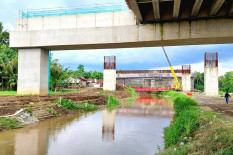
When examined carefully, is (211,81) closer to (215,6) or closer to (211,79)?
(211,79)

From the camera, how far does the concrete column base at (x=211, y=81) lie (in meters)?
30.0

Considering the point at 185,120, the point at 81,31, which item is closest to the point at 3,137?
the point at 185,120

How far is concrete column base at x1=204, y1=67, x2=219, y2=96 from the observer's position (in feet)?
98.4

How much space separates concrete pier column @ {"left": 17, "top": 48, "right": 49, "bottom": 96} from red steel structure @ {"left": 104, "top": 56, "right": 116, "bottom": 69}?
64.4ft

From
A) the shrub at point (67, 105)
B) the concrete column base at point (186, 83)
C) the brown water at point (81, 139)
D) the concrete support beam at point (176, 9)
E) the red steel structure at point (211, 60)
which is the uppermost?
the concrete support beam at point (176, 9)

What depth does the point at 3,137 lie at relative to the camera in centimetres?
909

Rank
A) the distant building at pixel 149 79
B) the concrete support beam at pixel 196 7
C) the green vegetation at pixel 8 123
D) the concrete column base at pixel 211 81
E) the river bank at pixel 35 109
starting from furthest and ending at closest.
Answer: the distant building at pixel 149 79
the concrete column base at pixel 211 81
the concrete support beam at pixel 196 7
the river bank at pixel 35 109
the green vegetation at pixel 8 123

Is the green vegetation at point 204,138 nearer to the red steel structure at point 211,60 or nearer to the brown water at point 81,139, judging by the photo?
the brown water at point 81,139

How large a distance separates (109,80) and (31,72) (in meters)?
19.9

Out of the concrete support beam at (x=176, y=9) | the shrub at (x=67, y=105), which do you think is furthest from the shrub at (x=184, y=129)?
the shrub at (x=67, y=105)

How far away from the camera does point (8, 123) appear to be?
10.6 metres

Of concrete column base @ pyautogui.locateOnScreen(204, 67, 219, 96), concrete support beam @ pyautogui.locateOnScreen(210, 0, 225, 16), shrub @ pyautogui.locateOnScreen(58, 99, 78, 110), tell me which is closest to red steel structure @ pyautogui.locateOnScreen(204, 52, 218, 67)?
concrete column base @ pyautogui.locateOnScreen(204, 67, 219, 96)

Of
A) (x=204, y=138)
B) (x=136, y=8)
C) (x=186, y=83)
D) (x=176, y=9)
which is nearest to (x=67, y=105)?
(x=136, y=8)

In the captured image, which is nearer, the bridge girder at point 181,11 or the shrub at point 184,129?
the shrub at point 184,129
